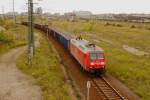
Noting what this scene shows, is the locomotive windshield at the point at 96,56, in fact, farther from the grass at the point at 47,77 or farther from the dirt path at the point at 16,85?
the dirt path at the point at 16,85

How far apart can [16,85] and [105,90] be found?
694 centimetres

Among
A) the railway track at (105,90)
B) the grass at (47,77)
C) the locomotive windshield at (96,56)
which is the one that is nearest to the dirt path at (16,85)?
the grass at (47,77)

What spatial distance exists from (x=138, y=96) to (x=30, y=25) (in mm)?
14947

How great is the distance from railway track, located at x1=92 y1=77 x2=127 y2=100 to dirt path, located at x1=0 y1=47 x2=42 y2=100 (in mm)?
4765

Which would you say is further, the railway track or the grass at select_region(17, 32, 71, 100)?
the railway track

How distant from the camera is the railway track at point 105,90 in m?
21.7

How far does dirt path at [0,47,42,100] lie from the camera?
2012cm

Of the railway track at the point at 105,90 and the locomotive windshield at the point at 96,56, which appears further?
the locomotive windshield at the point at 96,56

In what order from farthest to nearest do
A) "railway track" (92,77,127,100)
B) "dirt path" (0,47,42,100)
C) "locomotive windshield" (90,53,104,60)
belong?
1. "locomotive windshield" (90,53,104,60)
2. "railway track" (92,77,127,100)
3. "dirt path" (0,47,42,100)

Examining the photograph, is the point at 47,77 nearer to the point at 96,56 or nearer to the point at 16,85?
the point at 16,85

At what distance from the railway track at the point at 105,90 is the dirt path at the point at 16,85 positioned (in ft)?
15.6

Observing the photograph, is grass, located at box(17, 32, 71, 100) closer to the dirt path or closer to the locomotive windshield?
the dirt path

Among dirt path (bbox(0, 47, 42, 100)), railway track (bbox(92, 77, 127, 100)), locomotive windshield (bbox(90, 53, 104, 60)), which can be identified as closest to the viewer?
dirt path (bbox(0, 47, 42, 100))

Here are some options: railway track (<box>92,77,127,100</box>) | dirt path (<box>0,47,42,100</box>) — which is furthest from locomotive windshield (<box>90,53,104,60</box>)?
dirt path (<box>0,47,42,100</box>)
